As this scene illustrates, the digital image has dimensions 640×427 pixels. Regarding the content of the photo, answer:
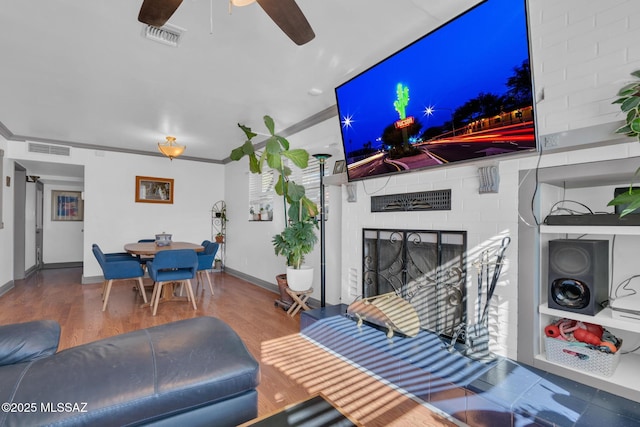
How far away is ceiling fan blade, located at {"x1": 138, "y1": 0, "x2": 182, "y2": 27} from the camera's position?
1.49 meters

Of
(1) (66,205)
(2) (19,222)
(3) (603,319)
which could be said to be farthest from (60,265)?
(3) (603,319)

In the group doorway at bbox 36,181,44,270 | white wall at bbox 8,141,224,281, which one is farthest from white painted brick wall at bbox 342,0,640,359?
doorway at bbox 36,181,44,270

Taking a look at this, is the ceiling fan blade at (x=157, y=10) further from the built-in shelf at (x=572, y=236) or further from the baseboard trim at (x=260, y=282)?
the baseboard trim at (x=260, y=282)

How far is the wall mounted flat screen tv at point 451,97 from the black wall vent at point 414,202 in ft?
0.90

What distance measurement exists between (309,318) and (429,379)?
52.3 inches

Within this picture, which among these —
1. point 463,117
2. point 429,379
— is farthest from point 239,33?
point 429,379

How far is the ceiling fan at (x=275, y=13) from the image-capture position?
1.49m

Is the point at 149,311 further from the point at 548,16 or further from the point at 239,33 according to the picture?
the point at 548,16

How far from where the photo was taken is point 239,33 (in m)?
2.29

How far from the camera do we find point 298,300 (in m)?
3.60

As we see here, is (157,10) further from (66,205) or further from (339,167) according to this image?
(66,205)

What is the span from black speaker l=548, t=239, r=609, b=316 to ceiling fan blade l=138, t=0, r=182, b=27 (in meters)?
2.43

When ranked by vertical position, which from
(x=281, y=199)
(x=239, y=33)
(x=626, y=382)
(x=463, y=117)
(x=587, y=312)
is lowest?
(x=626, y=382)

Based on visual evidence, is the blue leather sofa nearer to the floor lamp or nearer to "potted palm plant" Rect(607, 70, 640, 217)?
"potted palm plant" Rect(607, 70, 640, 217)
